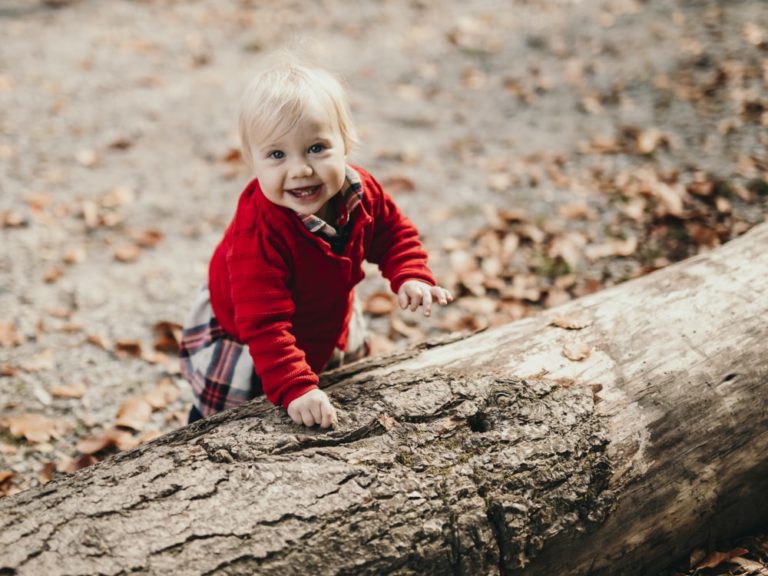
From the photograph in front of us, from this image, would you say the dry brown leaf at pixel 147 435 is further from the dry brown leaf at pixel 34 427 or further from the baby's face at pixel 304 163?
the baby's face at pixel 304 163

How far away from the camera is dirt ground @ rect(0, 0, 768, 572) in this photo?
3.30 m

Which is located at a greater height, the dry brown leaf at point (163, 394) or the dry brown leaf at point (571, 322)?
the dry brown leaf at point (571, 322)

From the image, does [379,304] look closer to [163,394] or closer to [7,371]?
[163,394]

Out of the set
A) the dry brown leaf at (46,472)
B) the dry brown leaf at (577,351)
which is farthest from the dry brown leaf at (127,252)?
the dry brown leaf at (577,351)

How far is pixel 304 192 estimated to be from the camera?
6.44 ft

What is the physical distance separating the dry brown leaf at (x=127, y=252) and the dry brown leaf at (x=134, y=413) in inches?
45.0

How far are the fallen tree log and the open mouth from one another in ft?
1.88

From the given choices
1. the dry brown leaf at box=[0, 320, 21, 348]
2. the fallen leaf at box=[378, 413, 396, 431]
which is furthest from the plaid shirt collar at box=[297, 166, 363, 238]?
the dry brown leaf at box=[0, 320, 21, 348]

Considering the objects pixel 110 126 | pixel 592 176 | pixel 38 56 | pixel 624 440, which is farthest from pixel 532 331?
pixel 38 56

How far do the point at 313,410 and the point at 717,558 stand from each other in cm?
132

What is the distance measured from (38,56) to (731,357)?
6.23 meters

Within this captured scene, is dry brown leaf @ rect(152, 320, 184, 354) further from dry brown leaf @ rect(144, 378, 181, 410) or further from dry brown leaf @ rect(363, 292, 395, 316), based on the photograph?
dry brown leaf @ rect(363, 292, 395, 316)

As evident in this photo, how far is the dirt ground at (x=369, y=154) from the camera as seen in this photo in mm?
3305

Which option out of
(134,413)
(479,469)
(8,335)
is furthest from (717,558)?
(8,335)
